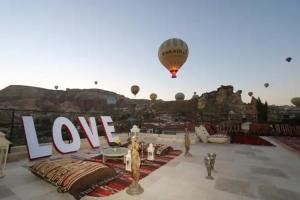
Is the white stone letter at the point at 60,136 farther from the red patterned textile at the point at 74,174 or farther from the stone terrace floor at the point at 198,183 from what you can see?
the red patterned textile at the point at 74,174

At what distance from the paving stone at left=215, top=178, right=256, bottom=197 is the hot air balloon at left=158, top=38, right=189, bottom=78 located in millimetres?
10978

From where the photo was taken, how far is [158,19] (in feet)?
49.4

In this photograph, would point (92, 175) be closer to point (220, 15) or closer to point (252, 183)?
point (252, 183)

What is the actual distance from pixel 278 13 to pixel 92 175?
56.0ft

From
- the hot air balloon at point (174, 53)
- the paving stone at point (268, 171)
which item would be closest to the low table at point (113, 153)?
the paving stone at point (268, 171)

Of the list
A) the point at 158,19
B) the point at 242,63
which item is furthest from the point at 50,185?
the point at 242,63

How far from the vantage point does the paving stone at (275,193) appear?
3404mm

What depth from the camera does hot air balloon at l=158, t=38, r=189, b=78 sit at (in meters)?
13.8

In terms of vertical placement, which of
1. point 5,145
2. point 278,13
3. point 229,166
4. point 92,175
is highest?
point 278,13

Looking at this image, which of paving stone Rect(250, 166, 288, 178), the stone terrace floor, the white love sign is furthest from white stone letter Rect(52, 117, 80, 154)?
paving stone Rect(250, 166, 288, 178)

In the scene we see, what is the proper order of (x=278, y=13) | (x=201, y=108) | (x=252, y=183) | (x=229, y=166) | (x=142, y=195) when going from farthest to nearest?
(x=201, y=108), (x=278, y=13), (x=229, y=166), (x=252, y=183), (x=142, y=195)

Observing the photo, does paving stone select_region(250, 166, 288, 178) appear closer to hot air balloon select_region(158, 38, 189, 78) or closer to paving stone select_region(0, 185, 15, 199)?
paving stone select_region(0, 185, 15, 199)

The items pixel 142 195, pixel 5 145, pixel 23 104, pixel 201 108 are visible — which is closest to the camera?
pixel 142 195

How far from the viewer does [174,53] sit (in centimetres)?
1379
